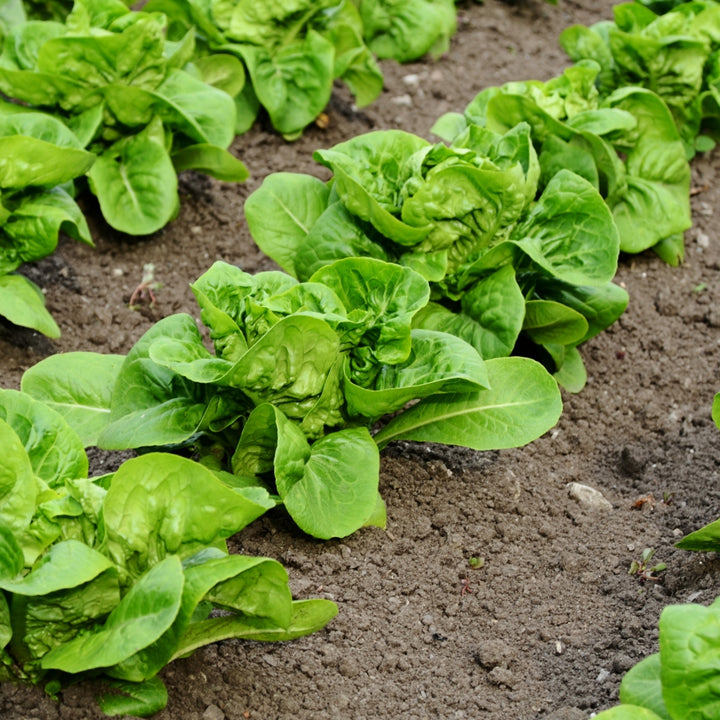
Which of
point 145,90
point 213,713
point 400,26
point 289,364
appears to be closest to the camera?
point 213,713

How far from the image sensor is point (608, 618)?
3771mm

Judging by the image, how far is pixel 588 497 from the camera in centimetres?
435

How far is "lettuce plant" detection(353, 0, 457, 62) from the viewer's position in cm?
705

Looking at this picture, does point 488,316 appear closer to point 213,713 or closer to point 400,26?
point 213,713

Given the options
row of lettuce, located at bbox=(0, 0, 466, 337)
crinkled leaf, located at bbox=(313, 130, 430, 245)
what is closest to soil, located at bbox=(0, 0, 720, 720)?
row of lettuce, located at bbox=(0, 0, 466, 337)

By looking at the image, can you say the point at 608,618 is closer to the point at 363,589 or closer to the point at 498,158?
the point at 363,589

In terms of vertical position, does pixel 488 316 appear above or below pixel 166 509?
below

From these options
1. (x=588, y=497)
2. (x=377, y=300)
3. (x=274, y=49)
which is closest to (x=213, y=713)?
(x=377, y=300)

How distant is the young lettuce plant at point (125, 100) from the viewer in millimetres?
5145

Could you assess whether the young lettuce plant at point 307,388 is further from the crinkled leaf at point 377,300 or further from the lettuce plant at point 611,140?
the lettuce plant at point 611,140

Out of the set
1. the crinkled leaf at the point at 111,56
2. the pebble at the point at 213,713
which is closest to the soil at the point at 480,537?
the pebble at the point at 213,713

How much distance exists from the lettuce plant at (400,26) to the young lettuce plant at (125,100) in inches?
72.6

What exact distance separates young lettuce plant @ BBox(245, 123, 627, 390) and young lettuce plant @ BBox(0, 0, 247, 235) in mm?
862

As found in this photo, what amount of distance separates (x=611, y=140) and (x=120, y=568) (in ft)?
11.2
